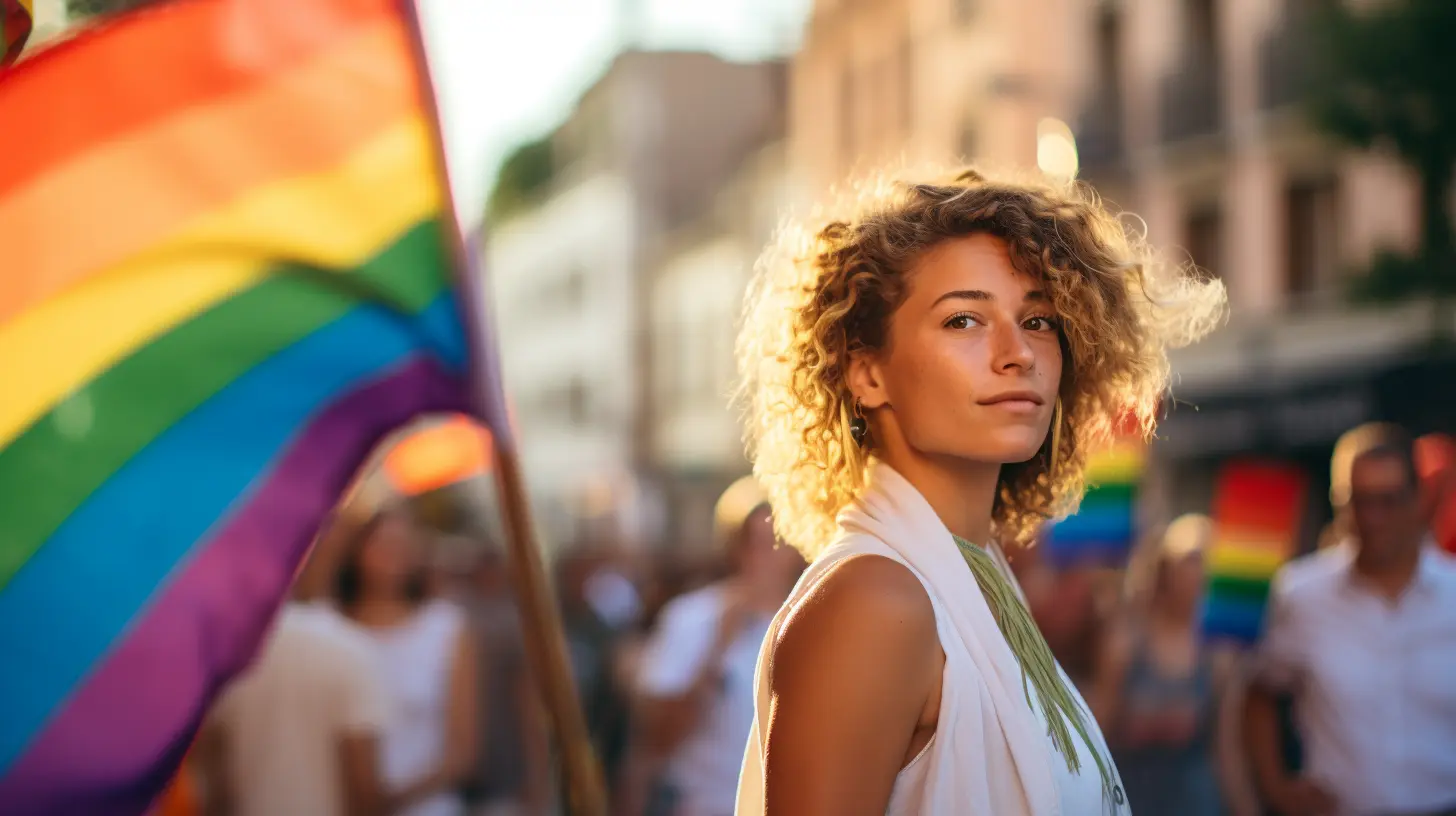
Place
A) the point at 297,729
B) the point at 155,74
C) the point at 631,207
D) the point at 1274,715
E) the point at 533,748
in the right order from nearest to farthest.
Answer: the point at 155,74 < the point at 297,729 < the point at 1274,715 < the point at 533,748 < the point at 631,207

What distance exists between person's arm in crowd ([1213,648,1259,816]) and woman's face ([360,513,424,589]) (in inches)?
114

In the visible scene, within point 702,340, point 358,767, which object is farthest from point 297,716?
point 702,340

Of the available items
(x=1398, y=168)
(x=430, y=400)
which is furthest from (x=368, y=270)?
(x=1398, y=168)

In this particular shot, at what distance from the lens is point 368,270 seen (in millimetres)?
4336

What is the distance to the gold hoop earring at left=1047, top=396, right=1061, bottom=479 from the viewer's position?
304 cm

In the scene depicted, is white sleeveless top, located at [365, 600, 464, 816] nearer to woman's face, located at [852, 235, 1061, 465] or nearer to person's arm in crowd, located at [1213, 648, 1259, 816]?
person's arm in crowd, located at [1213, 648, 1259, 816]

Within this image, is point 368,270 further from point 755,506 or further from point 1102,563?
point 1102,563

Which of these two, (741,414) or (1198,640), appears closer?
(741,414)

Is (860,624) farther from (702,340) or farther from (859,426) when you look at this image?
(702,340)

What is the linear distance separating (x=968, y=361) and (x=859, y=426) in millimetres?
257

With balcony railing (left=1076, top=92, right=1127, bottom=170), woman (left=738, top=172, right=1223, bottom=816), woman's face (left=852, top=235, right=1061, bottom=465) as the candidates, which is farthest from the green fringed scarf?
balcony railing (left=1076, top=92, right=1127, bottom=170)

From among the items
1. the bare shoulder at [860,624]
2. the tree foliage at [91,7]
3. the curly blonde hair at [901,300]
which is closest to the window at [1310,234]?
the tree foliage at [91,7]

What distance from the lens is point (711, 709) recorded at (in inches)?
246

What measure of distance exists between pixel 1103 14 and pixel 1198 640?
20143 mm
